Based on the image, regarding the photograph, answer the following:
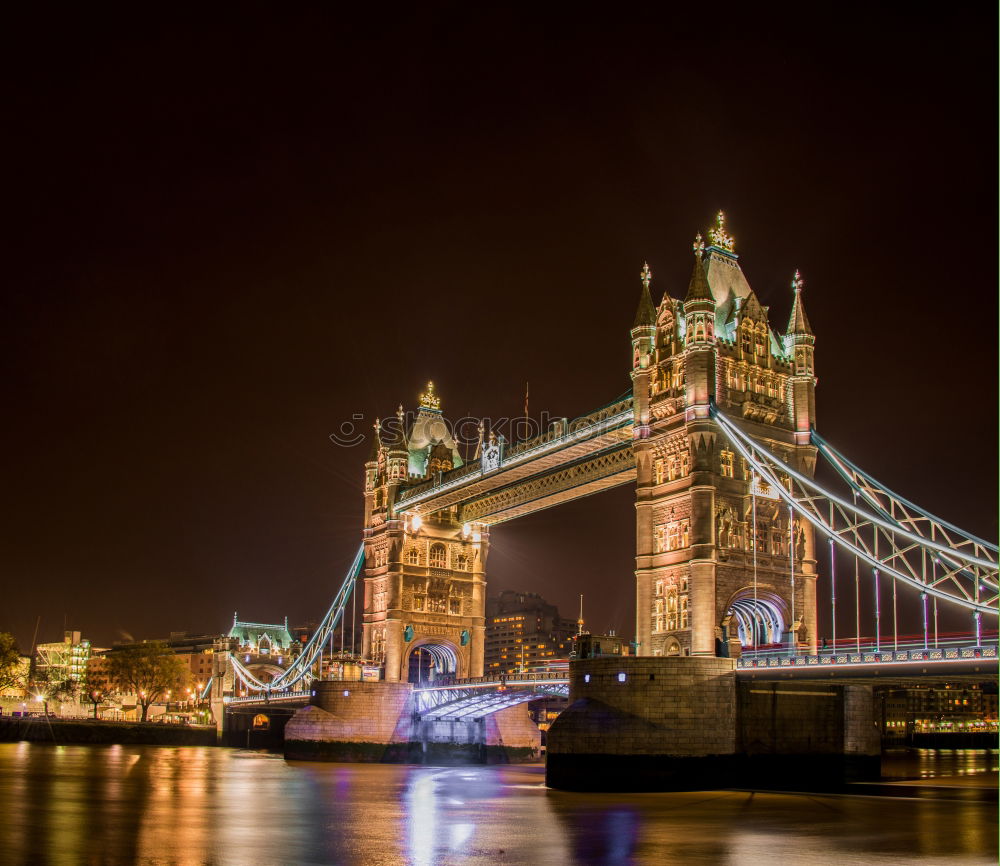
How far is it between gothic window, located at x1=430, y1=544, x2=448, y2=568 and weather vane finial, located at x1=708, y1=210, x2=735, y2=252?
101 feet

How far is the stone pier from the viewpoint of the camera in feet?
130

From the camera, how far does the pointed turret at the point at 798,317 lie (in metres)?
49.8

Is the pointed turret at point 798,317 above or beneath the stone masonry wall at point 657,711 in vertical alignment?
above

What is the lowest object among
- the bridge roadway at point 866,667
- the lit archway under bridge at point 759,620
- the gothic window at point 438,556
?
the bridge roadway at point 866,667

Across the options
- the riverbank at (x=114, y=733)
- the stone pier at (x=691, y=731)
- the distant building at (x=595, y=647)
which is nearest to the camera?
A: the stone pier at (x=691, y=731)

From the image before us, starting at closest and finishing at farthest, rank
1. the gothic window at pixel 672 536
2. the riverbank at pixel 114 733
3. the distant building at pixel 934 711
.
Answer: the gothic window at pixel 672 536 → the riverbank at pixel 114 733 → the distant building at pixel 934 711

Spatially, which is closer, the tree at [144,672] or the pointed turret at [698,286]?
the pointed turret at [698,286]

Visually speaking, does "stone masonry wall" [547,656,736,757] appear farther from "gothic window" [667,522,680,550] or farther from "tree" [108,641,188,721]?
"tree" [108,641,188,721]

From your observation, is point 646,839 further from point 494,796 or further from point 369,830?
point 494,796

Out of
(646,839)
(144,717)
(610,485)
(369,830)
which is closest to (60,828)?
(369,830)

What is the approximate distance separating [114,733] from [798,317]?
235ft

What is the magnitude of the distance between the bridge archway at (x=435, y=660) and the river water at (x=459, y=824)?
81.7ft

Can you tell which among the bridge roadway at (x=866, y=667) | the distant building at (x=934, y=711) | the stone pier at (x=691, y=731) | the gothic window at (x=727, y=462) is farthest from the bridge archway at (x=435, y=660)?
the distant building at (x=934, y=711)

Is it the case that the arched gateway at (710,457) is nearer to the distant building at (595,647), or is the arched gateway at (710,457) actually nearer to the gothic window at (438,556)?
the distant building at (595,647)
